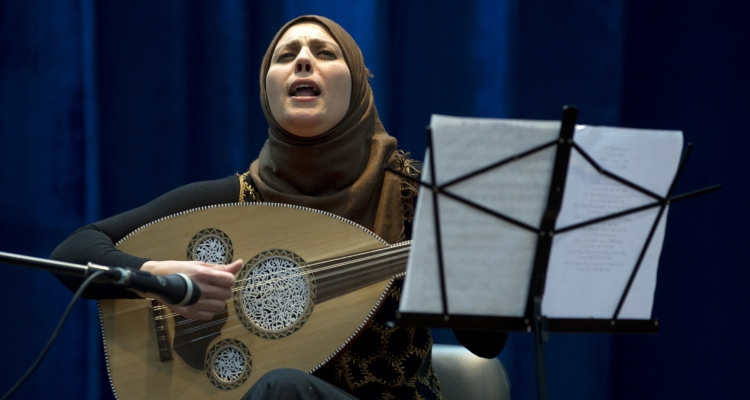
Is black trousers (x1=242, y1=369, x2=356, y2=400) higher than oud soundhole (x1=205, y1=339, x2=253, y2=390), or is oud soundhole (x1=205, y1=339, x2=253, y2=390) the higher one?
black trousers (x1=242, y1=369, x2=356, y2=400)

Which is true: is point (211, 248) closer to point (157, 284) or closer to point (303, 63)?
point (303, 63)

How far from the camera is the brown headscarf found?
1.51 m

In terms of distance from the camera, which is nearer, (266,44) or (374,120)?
(374,120)

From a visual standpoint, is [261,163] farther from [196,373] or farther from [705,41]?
[705,41]

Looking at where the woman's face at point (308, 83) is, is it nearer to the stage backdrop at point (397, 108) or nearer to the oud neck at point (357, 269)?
the oud neck at point (357, 269)

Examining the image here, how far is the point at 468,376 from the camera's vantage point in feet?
5.17

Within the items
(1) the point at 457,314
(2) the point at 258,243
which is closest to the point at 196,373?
(2) the point at 258,243

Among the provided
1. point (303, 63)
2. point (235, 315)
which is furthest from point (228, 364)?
point (303, 63)

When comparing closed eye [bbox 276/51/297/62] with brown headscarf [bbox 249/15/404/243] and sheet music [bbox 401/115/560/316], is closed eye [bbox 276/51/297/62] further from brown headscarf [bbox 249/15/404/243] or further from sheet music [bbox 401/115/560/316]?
sheet music [bbox 401/115/560/316]

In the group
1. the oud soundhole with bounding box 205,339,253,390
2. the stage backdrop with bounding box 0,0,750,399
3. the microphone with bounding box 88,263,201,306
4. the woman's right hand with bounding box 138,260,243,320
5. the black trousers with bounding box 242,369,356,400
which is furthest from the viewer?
the stage backdrop with bounding box 0,0,750,399

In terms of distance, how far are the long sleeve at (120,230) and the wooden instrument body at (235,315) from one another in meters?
0.03

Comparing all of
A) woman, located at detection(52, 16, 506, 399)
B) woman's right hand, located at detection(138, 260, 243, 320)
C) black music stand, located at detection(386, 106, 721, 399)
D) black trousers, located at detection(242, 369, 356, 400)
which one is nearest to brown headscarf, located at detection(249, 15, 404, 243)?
woman, located at detection(52, 16, 506, 399)

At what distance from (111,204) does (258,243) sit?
0.75 m

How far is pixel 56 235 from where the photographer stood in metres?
1.96
